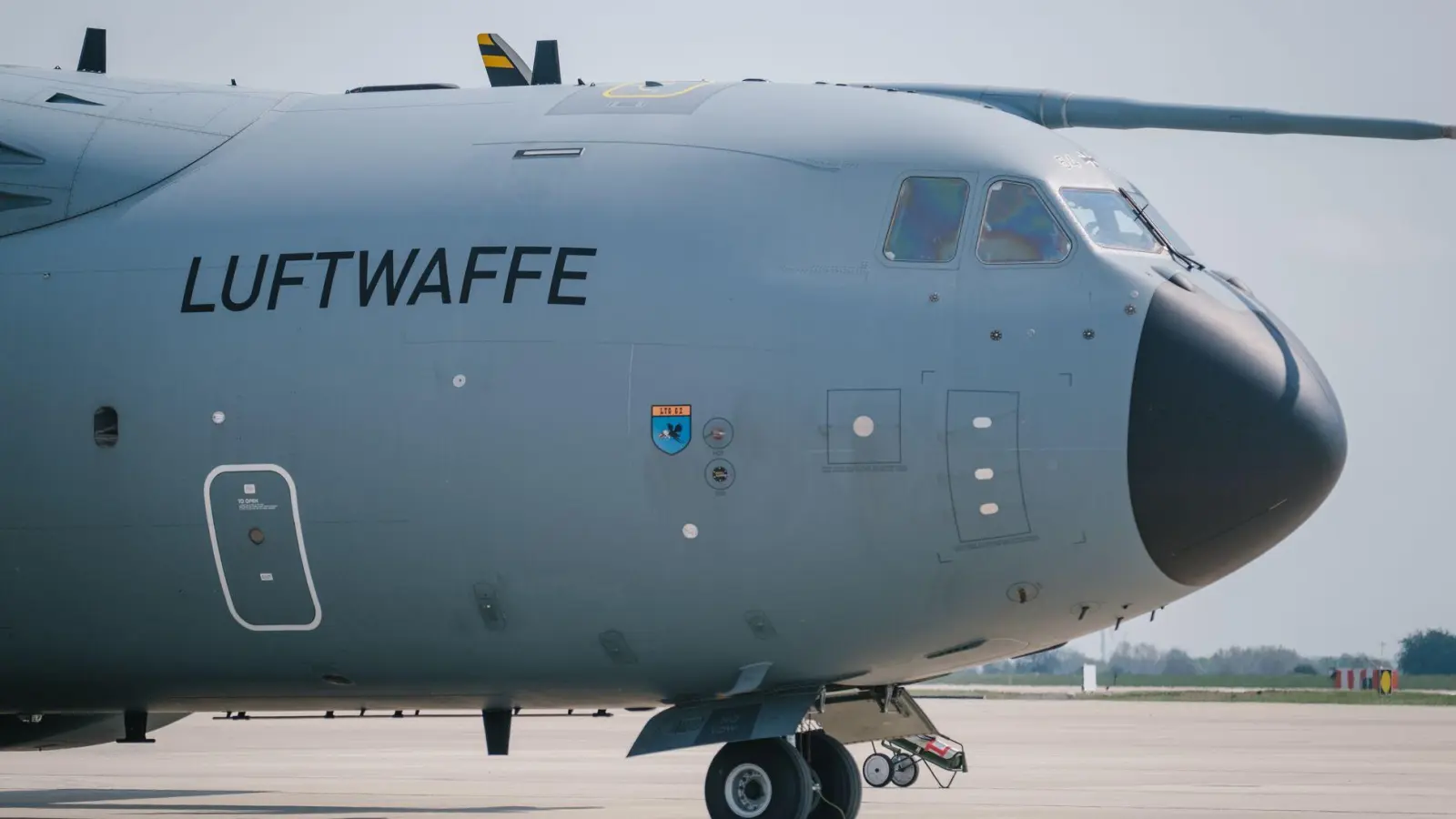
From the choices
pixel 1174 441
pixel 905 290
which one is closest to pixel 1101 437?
pixel 1174 441

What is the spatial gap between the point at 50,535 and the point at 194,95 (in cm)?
392

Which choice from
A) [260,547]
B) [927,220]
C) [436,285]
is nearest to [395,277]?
[436,285]

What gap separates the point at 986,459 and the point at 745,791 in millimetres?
3331

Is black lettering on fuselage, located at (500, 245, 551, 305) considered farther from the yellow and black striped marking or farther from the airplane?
the yellow and black striped marking

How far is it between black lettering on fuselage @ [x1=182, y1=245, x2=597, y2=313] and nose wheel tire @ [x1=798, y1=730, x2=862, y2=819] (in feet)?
15.0

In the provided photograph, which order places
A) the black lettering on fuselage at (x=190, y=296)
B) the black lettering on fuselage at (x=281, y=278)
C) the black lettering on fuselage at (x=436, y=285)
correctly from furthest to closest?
the black lettering on fuselage at (x=190, y=296)
the black lettering on fuselage at (x=281, y=278)
the black lettering on fuselage at (x=436, y=285)

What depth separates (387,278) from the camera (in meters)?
15.2

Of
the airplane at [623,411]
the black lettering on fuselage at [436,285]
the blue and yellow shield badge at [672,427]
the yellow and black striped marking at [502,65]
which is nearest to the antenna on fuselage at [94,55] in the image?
the airplane at [623,411]

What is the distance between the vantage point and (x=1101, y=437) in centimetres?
1409

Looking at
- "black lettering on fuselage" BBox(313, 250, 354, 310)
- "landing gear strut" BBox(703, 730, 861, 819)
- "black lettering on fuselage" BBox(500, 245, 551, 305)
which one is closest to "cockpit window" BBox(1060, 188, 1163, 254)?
"black lettering on fuselage" BBox(500, 245, 551, 305)

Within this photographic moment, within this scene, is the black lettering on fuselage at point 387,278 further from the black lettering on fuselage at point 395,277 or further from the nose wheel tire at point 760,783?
the nose wheel tire at point 760,783

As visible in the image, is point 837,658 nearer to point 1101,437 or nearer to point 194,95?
point 1101,437

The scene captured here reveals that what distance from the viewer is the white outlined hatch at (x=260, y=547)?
15188 millimetres

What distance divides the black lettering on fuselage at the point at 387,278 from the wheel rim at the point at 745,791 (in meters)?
4.25
